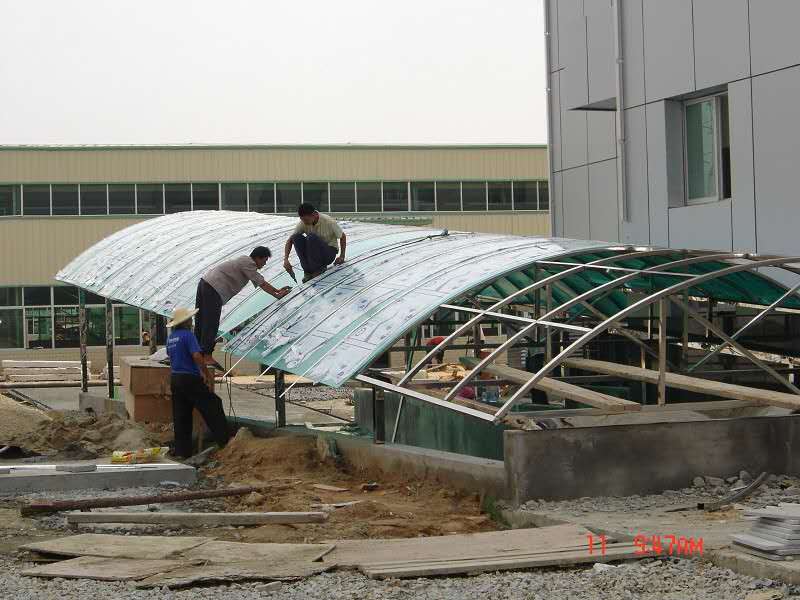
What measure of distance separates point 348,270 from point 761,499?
288 inches

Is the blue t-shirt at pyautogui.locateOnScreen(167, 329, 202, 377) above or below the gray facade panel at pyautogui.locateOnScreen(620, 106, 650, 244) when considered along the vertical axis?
below

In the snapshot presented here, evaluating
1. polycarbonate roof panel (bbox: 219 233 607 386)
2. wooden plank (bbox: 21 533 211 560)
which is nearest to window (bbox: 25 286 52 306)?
polycarbonate roof panel (bbox: 219 233 607 386)

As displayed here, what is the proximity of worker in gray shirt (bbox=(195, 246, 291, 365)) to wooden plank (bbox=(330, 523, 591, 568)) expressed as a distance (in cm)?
715

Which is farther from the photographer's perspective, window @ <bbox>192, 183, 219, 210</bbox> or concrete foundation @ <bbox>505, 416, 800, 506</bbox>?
window @ <bbox>192, 183, 219, 210</bbox>

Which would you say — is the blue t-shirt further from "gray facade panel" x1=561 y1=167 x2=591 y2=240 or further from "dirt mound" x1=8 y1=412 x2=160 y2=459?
"gray facade panel" x1=561 y1=167 x2=591 y2=240

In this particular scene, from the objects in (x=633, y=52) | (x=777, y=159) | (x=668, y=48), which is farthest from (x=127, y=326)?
(x=777, y=159)

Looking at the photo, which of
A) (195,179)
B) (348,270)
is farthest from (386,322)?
(195,179)

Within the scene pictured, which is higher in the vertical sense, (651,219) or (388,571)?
(651,219)

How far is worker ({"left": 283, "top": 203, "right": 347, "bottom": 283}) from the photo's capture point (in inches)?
662

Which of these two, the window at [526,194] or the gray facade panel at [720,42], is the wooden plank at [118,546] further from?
A: the window at [526,194]

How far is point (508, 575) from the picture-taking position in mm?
8430

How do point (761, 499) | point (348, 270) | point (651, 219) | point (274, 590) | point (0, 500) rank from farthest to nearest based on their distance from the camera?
point (651, 219) → point (348, 270) → point (0, 500) → point (761, 499) → point (274, 590)

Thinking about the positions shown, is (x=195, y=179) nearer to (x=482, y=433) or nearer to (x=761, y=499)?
(x=482, y=433)

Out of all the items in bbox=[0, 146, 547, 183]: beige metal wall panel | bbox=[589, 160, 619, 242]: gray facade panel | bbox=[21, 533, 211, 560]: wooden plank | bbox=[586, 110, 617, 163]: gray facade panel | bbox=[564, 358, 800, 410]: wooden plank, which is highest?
bbox=[0, 146, 547, 183]: beige metal wall panel
